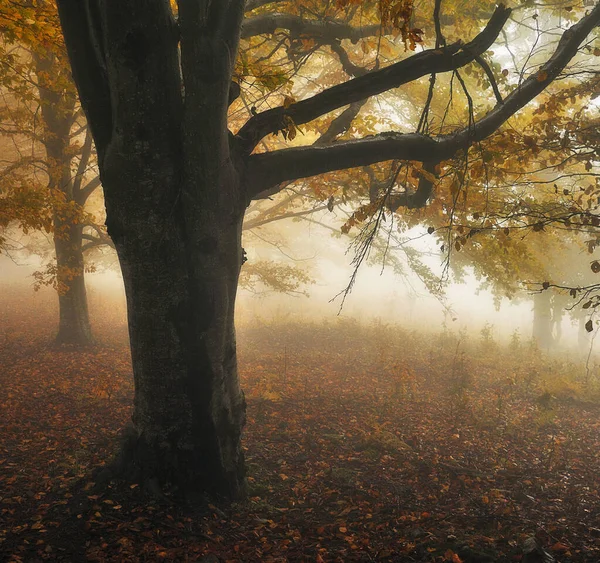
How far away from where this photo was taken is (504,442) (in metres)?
7.04

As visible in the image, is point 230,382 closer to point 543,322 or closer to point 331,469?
point 331,469

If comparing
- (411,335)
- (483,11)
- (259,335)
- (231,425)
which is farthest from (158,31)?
(411,335)

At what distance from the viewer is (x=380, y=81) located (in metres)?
4.14

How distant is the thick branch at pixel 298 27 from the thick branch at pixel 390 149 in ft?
7.82

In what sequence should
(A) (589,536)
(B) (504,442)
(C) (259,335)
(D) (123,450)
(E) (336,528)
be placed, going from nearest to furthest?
(A) (589,536)
(E) (336,528)
(D) (123,450)
(B) (504,442)
(C) (259,335)

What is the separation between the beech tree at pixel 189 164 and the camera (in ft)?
11.9

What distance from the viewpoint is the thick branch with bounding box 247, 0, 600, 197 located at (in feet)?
14.9

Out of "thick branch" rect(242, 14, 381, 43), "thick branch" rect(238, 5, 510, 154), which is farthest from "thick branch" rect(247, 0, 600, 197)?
"thick branch" rect(242, 14, 381, 43)

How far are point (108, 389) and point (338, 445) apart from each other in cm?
402

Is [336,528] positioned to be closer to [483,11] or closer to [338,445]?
[338,445]

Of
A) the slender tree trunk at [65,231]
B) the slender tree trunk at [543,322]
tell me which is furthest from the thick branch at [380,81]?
the slender tree trunk at [543,322]

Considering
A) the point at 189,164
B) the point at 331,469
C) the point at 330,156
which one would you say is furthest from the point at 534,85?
the point at 331,469

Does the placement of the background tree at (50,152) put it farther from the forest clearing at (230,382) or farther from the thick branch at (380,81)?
the thick branch at (380,81)

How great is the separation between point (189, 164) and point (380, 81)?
2.00m
